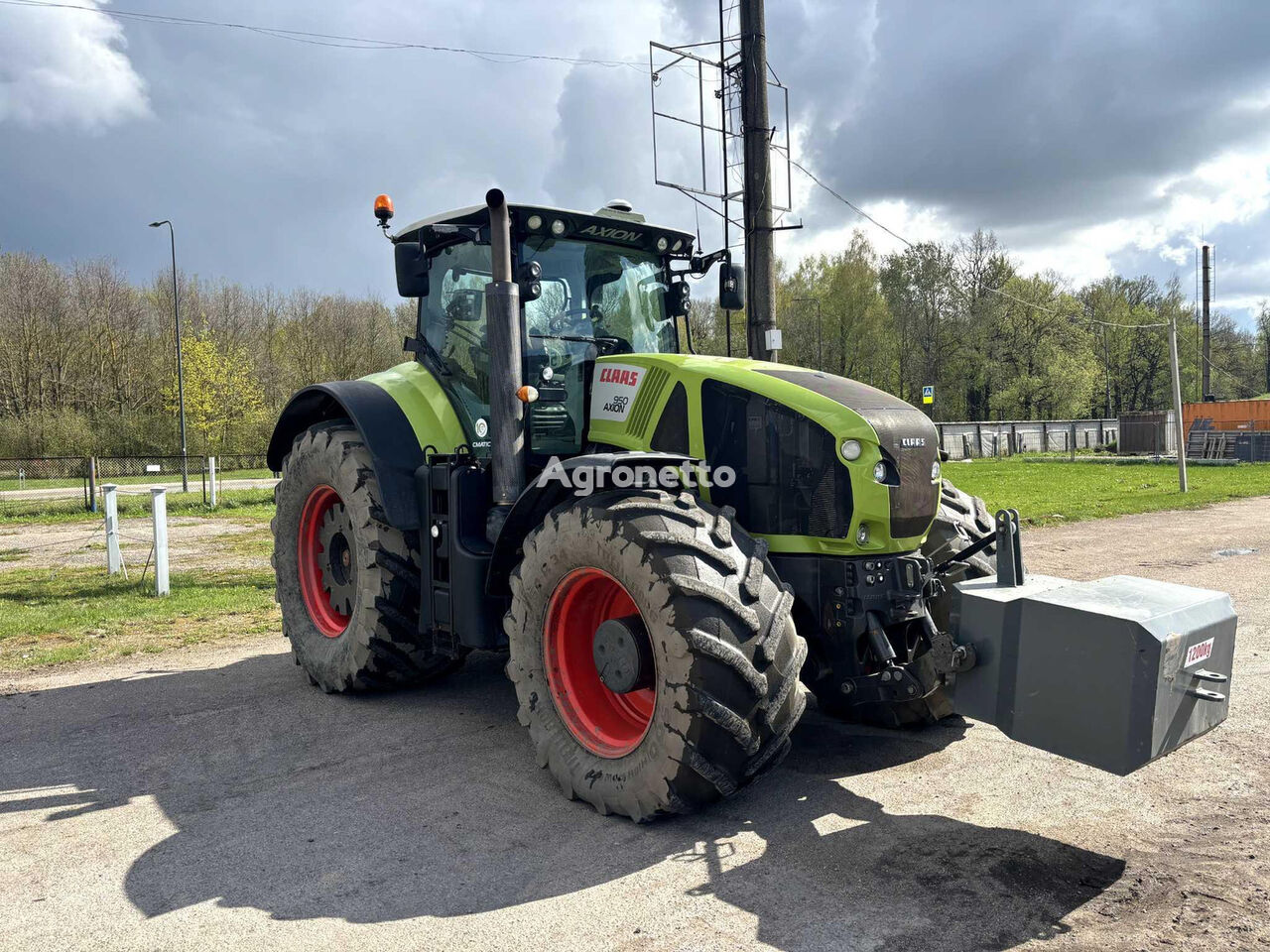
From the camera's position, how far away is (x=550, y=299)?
5.16 meters

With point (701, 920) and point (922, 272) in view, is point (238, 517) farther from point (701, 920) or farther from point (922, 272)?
point (922, 272)

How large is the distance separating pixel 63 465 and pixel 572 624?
3024 cm

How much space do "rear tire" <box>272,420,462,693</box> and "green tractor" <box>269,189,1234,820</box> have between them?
19 mm

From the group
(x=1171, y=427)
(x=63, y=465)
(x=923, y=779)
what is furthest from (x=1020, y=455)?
(x=923, y=779)

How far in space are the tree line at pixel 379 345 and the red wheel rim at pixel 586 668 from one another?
27.1 meters

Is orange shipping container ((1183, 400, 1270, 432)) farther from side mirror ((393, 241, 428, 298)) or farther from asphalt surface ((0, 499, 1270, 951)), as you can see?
side mirror ((393, 241, 428, 298))

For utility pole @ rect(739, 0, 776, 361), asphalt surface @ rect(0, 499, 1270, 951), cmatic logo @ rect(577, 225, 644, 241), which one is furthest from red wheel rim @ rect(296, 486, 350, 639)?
utility pole @ rect(739, 0, 776, 361)

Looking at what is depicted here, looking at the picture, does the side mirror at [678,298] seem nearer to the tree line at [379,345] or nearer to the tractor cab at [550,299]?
the tractor cab at [550,299]

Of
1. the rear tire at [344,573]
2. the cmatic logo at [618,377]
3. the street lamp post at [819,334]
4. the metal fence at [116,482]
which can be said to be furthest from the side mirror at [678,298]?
the street lamp post at [819,334]

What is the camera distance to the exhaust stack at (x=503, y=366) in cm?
464

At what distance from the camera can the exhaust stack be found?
4645 mm

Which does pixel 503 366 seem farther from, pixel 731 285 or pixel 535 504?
pixel 731 285

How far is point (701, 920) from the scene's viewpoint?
9.86 feet

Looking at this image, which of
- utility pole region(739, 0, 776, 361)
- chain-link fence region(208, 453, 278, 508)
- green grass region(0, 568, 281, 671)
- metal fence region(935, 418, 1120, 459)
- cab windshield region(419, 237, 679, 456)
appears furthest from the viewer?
metal fence region(935, 418, 1120, 459)
